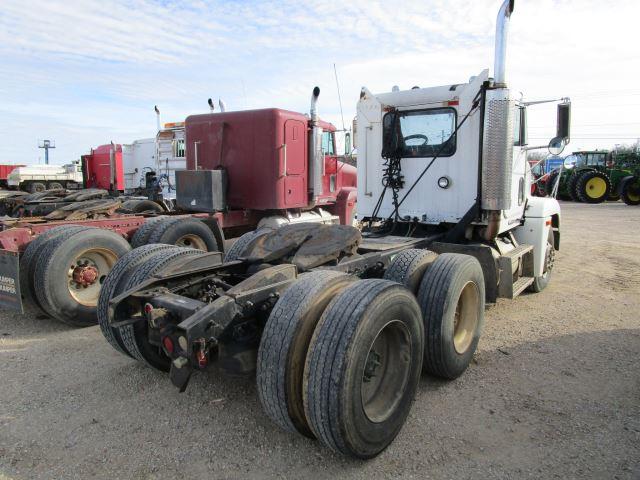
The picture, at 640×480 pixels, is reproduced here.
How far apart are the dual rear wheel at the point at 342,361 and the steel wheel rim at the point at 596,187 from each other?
23829mm

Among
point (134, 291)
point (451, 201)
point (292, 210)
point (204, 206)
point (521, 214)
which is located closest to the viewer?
point (134, 291)

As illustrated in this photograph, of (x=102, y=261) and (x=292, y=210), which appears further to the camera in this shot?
(x=292, y=210)

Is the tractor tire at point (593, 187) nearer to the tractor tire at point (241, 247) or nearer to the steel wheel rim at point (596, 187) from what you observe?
the steel wheel rim at point (596, 187)

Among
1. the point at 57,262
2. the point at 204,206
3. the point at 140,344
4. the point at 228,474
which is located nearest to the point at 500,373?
the point at 228,474

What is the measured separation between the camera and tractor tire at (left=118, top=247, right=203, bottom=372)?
3.56m

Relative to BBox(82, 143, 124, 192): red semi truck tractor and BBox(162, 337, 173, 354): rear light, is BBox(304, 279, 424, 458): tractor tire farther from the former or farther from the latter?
BBox(82, 143, 124, 192): red semi truck tractor

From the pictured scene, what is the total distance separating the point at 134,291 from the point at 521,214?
525 centimetres

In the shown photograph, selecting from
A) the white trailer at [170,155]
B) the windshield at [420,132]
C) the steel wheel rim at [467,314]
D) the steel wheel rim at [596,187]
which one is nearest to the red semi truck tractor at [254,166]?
the windshield at [420,132]

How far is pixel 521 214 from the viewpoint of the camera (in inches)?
260

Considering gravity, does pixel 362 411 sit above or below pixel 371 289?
below

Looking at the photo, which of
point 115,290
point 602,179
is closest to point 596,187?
point 602,179

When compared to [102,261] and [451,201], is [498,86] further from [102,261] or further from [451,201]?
[102,261]

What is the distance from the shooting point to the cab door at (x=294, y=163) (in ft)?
27.1

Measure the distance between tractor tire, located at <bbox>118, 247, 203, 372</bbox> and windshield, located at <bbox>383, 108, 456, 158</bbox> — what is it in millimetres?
3216
